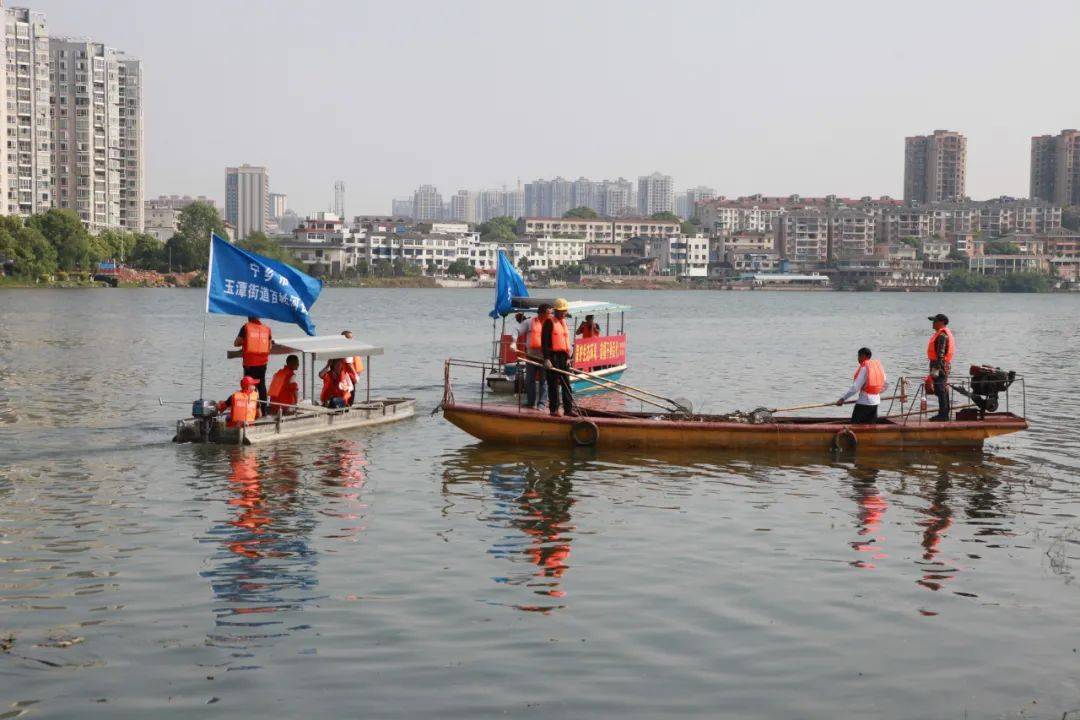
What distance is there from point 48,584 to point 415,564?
150 inches

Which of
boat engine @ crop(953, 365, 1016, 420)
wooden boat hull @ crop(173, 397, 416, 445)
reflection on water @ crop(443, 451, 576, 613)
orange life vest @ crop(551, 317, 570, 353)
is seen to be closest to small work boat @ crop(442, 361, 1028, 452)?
boat engine @ crop(953, 365, 1016, 420)

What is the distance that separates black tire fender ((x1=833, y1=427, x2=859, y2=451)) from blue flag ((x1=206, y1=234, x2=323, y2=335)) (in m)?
9.38

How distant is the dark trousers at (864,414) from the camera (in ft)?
73.2

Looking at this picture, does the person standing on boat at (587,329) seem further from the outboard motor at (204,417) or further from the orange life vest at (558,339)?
the outboard motor at (204,417)

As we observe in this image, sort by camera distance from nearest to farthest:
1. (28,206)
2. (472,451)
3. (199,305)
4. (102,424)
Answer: (472,451) → (102,424) → (199,305) → (28,206)

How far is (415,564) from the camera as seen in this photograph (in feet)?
45.4

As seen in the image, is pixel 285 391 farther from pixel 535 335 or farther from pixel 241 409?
pixel 535 335

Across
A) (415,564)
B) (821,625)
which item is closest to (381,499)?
(415,564)

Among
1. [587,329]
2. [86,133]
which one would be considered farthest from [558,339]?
[86,133]

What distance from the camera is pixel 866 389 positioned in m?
22.0

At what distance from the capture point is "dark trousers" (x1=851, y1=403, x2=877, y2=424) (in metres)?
22.3

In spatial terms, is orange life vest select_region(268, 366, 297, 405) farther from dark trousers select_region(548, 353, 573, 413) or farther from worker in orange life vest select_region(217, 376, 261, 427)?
dark trousers select_region(548, 353, 573, 413)

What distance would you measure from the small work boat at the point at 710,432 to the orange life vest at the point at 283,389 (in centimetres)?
314

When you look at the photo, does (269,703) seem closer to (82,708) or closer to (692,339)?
(82,708)
